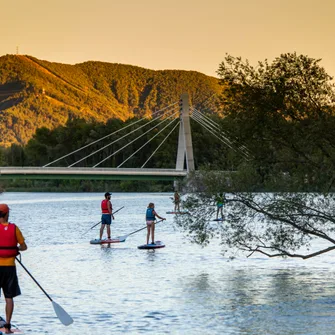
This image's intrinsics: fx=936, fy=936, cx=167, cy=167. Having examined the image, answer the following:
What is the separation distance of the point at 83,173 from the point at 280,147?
75.1 m

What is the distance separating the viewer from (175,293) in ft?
64.2

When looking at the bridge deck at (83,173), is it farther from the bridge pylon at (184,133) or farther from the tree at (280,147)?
the tree at (280,147)

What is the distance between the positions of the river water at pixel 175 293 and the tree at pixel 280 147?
1.43 m

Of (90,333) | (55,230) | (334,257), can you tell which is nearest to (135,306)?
(90,333)

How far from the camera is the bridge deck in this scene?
92875 millimetres

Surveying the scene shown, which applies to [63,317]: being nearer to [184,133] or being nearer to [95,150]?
[184,133]

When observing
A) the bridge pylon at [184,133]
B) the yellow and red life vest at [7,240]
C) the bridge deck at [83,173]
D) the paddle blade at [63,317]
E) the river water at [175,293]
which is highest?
the bridge pylon at [184,133]

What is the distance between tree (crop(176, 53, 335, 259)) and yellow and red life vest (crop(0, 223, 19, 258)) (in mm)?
8217

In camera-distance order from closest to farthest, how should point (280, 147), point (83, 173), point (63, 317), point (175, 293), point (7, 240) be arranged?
point (7, 240) → point (63, 317) → point (175, 293) → point (280, 147) → point (83, 173)

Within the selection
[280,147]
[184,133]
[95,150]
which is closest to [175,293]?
[280,147]

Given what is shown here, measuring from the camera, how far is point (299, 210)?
72.3ft

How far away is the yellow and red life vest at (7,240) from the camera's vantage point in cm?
1369

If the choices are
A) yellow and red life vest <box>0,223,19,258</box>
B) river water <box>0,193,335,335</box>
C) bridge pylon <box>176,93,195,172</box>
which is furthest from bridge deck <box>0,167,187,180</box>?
yellow and red life vest <box>0,223,19,258</box>

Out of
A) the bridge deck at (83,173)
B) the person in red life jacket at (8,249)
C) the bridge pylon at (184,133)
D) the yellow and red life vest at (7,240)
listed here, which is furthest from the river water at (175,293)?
the bridge pylon at (184,133)
